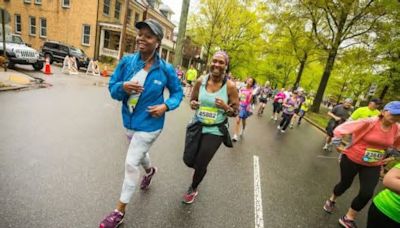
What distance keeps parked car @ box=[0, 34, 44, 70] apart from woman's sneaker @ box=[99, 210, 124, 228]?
14142mm

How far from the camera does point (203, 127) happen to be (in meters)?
3.34

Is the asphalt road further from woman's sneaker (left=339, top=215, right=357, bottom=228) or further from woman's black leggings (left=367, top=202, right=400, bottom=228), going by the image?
woman's black leggings (left=367, top=202, right=400, bottom=228)

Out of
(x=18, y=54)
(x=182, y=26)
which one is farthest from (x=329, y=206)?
(x=18, y=54)

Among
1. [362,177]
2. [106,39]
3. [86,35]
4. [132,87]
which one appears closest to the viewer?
[132,87]

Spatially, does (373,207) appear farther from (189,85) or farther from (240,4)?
(240,4)

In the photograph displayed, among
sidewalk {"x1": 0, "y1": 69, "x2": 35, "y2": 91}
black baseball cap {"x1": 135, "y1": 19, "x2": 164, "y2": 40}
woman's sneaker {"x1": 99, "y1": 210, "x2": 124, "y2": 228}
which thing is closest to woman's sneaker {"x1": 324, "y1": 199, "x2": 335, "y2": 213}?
woman's sneaker {"x1": 99, "y1": 210, "x2": 124, "y2": 228}

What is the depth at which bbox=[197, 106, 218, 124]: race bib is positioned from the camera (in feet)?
10.8

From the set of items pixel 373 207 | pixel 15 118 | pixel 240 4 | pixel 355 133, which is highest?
pixel 240 4

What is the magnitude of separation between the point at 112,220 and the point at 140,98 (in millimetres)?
1303

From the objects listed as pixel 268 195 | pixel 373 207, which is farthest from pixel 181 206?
pixel 373 207

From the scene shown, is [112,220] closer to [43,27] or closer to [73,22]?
[73,22]

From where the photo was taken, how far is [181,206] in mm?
3422

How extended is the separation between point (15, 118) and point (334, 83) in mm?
41677

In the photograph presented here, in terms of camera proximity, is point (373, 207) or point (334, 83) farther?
point (334, 83)
